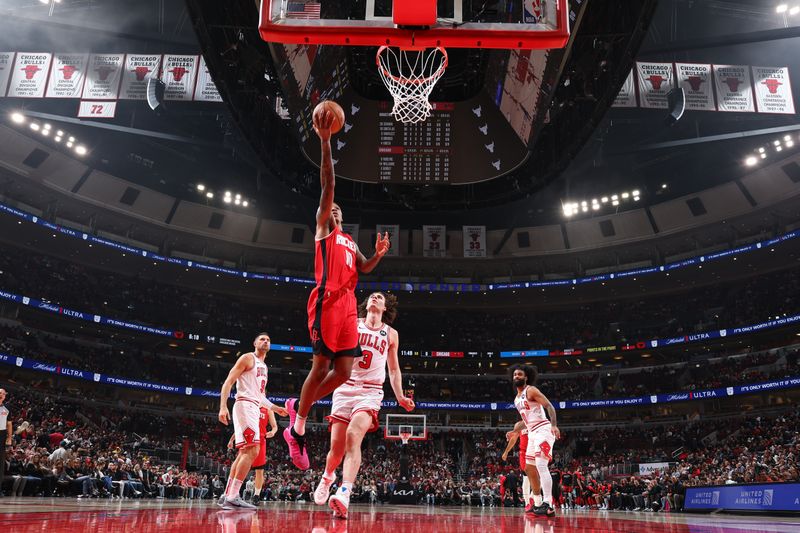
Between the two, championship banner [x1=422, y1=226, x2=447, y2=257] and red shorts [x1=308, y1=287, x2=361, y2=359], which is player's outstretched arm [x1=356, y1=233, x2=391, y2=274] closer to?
red shorts [x1=308, y1=287, x2=361, y2=359]

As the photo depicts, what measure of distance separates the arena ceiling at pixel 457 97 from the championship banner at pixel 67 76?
158 cm

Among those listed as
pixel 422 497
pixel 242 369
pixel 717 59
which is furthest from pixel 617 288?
pixel 242 369

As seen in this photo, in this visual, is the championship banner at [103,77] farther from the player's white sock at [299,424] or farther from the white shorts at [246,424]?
the player's white sock at [299,424]

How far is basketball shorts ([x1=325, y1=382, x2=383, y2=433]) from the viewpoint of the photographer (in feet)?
16.9

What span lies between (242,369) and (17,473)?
29.8 feet

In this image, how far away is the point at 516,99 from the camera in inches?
564

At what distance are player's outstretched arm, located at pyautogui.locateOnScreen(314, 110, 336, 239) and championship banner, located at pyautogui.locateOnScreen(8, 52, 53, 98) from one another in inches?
722

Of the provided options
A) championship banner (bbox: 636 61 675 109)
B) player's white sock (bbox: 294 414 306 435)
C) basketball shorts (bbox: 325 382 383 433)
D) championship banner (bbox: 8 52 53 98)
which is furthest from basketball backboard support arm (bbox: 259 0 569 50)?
championship banner (bbox: 8 52 53 98)

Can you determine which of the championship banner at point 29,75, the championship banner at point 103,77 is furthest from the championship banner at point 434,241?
the championship banner at point 29,75

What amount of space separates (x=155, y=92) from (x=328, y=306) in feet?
54.7

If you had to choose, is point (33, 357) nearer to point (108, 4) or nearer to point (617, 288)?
point (108, 4)

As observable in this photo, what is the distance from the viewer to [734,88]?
57.9 ft

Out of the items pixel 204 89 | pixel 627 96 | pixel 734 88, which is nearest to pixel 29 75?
pixel 204 89

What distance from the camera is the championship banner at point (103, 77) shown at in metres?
18.2
